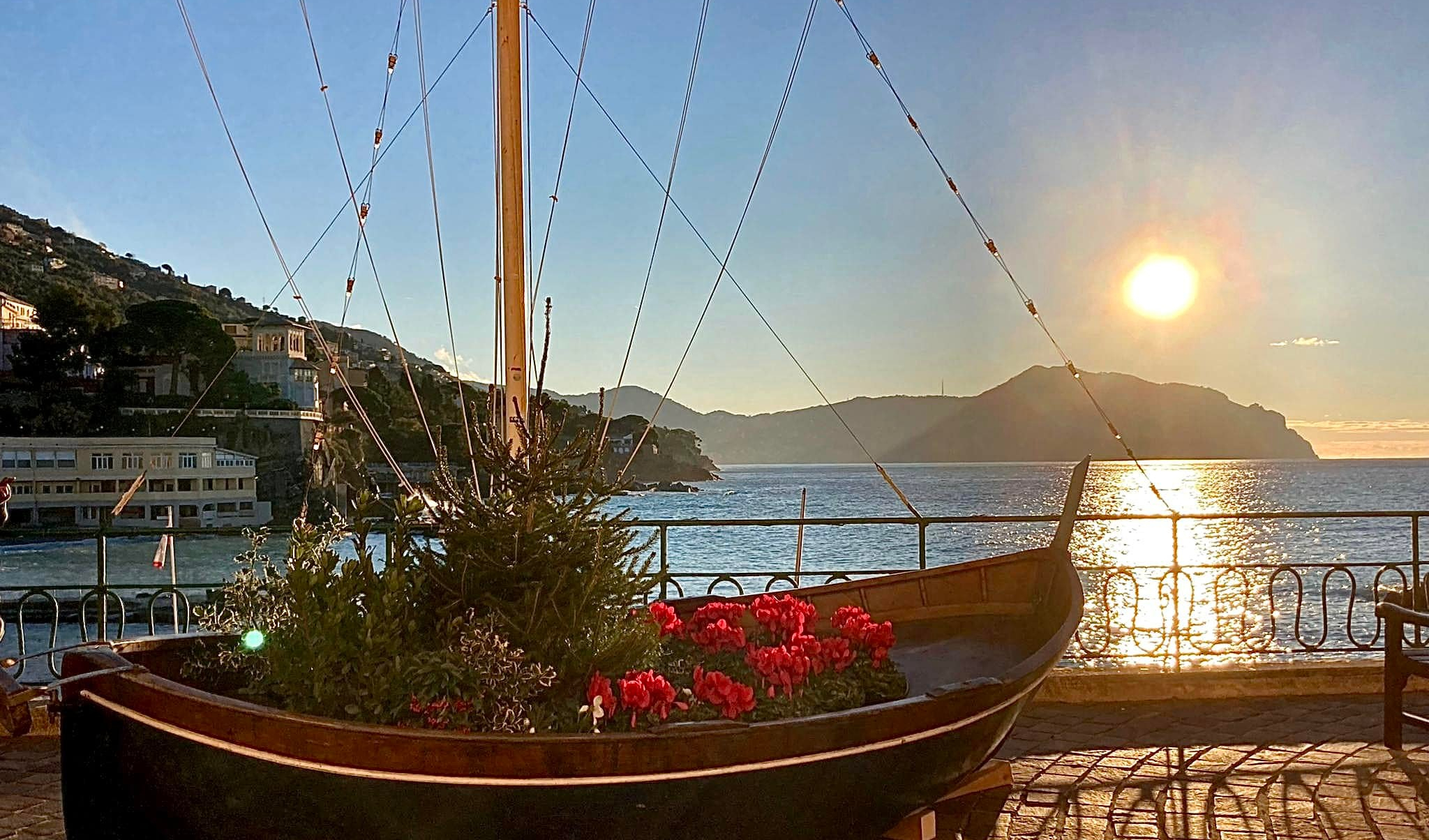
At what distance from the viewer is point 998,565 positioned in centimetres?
485

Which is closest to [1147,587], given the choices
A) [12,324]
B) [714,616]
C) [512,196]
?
[512,196]

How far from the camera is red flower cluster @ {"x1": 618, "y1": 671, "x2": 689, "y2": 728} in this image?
307 cm

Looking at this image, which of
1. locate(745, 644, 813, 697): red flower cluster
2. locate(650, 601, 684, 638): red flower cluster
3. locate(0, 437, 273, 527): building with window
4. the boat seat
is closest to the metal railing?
locate(650, 601, 684, 638): red flower cluster

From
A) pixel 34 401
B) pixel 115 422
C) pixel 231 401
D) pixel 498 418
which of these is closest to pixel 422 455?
pixel 231 401

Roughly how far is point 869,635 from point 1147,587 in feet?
128

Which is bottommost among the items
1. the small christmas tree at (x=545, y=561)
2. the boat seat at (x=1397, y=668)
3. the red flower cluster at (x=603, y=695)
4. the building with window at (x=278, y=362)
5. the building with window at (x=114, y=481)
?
the building with window at (x=114, y=481)

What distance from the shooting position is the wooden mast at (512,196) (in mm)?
5582

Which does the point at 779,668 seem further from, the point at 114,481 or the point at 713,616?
the point at 114,481

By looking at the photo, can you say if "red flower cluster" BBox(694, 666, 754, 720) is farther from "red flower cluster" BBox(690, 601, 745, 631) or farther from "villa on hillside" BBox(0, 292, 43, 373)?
"villa on hillside" BBox(0, 292, 43, 373)

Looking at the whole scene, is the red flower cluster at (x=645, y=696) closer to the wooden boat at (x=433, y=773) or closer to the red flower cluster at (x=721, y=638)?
the wooden boat at (x=433, y=773)

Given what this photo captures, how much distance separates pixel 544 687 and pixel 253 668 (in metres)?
0.89

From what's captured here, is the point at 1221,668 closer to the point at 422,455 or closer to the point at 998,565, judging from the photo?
the point at 998,565

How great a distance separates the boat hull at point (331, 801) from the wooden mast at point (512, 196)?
2.96m

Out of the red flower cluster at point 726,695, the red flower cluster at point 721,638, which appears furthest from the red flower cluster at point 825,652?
the red flower cluster at point 726,695
